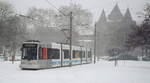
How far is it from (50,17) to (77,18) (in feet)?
21.7

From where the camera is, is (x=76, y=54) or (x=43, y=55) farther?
(x=76, y=54)

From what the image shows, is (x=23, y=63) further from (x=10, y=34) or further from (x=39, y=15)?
(x=39, y=15)

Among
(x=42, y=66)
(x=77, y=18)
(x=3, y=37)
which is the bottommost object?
(x=42, y=66)

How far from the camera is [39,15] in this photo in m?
59.9

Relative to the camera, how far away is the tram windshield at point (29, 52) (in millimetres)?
23000

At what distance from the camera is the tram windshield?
2300cm

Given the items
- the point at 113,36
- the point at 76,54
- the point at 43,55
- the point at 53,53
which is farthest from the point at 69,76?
the point at 113,36

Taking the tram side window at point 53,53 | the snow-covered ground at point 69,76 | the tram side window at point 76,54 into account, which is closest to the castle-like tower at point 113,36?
the tram side window at point 76,54

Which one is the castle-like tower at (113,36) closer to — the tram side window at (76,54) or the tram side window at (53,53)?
the tram side window at (76,54)

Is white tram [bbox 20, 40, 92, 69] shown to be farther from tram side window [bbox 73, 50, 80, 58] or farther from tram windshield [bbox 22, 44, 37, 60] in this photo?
tram side window [bbox 73, 50, 80, 58]

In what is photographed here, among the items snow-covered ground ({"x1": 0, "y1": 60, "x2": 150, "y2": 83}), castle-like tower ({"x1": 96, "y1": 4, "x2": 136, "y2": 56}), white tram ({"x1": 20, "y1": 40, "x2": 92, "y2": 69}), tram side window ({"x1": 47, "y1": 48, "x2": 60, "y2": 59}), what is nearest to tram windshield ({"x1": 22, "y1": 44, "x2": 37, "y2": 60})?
white tram ({"x1": 20, "y1": 40, "x2": 92, "y2": 69})

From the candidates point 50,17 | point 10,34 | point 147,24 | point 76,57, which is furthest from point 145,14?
point 50,17

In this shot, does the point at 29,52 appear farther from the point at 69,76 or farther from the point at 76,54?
the point at 76,54

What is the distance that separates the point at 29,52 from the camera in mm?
23188
